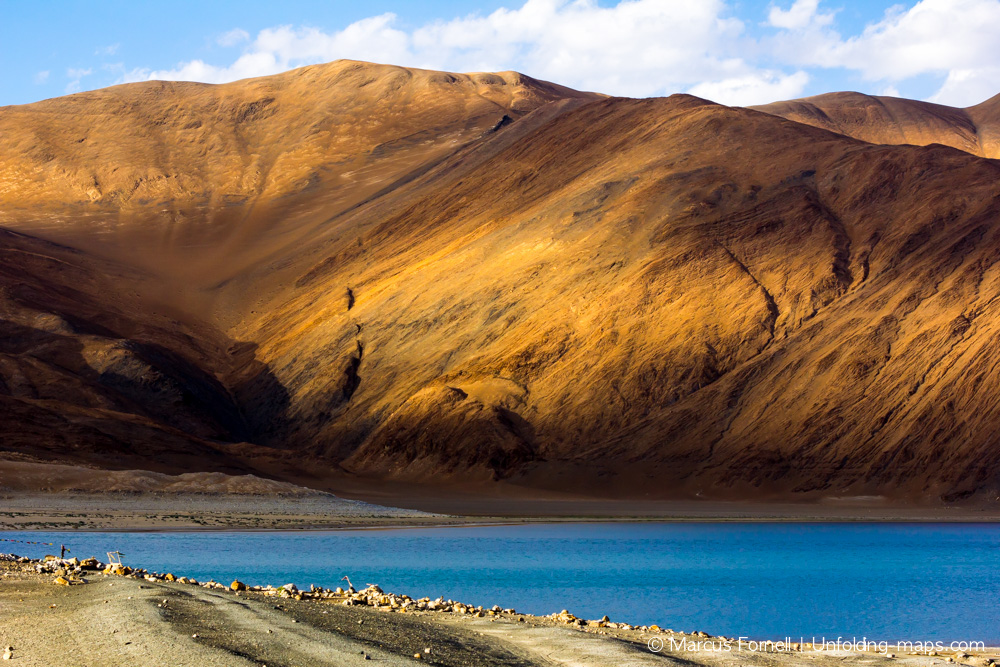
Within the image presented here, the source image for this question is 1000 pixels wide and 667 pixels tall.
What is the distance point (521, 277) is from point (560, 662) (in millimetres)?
72852

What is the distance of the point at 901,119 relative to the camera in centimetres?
16750

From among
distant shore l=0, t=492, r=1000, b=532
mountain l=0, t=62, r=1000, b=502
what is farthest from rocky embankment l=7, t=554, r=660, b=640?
mountain l=0, t=62, r=1000, b=502

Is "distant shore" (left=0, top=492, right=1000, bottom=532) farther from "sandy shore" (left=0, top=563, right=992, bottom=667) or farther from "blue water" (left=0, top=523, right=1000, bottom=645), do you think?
"sandy shore" (left=0, top=563, right=992, bottom=667)

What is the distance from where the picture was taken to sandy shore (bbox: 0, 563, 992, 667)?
11.8 m

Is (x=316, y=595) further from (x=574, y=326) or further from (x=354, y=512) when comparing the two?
(x=574, y=326)

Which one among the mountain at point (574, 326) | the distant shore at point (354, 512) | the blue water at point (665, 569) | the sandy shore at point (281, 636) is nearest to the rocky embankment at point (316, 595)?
the sandy shore at point (281, 636)

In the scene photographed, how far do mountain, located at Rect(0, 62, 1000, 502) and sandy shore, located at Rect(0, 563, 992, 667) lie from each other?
48677 millimetres

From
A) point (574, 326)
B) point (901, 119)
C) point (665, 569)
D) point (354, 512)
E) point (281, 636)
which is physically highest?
point (901, 119)

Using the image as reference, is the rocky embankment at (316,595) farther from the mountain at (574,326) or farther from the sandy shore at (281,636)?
the mountain at (574,326)

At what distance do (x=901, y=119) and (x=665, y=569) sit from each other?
492ft

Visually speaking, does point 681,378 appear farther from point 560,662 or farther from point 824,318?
point 560,662

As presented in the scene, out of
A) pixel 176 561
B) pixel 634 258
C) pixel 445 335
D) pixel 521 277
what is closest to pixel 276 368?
pixel 445 335

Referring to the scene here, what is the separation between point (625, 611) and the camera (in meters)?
24.3

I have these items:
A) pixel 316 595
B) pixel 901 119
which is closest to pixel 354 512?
pixel 316 595
